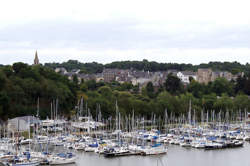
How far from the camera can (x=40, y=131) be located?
43188mm

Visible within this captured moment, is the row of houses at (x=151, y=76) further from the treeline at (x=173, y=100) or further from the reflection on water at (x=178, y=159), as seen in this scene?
the reflection on water at (x=178, y=159)

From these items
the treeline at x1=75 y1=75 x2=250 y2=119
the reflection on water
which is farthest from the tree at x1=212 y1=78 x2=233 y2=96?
the reflection on water

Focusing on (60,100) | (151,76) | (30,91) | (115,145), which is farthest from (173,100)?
(151,76)

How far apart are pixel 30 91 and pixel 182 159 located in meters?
22.4

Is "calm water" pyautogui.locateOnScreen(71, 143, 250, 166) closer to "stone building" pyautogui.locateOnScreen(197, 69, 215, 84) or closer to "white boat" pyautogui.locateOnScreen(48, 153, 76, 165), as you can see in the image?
"white boat" pyautogui.locateOnScreen(48, 153, 76, 165)

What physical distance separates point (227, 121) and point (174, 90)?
996 inches

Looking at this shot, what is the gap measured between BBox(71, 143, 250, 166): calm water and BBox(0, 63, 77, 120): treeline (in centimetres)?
1357

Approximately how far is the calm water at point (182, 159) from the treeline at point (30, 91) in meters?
13.6

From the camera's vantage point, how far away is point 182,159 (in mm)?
37250

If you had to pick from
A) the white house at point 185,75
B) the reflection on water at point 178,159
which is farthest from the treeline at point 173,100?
the white house at point 185,75

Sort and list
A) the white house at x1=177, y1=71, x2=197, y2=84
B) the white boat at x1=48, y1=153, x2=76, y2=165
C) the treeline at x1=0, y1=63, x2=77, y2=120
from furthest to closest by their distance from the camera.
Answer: the white house at x1=177, y1=71, x2=197, y2=84 → the treeline at x1=0, y1=63, x2=77, y2=120 → the white boat at x1=48, y1=153, x2=76, y2=165

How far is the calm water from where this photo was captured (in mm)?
35406

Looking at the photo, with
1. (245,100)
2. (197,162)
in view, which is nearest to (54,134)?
(197,162)

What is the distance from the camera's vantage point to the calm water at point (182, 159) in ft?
116
